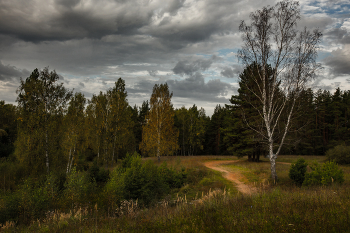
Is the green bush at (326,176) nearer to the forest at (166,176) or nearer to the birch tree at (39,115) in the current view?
the forest at (166,176)

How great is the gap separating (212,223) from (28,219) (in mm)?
12213

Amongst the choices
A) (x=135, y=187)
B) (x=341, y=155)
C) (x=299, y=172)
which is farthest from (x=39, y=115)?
(x=341, y=155)

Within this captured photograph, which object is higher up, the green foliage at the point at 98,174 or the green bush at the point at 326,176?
the green bush at the point at 326,176

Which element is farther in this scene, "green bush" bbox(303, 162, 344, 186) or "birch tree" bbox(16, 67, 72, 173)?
"birch tree" bbox(16, 67, 72, 173)

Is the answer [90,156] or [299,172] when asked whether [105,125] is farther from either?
[299,172]

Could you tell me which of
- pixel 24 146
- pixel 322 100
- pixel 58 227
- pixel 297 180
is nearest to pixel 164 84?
pixel 24 146

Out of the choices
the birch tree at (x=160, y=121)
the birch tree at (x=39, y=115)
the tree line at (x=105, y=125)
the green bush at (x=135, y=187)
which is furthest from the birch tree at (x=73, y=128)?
the green bush at (x=135, y=187)

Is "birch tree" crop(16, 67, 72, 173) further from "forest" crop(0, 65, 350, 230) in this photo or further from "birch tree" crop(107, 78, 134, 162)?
"birch tree" crop(107, 78, 134, 162)

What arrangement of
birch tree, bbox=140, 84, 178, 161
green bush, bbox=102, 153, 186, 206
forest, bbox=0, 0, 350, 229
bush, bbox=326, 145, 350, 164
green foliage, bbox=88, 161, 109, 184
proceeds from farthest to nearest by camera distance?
birch tree, bbox=140, 84, 178, 161, bush, bbox=326, 145, 350, 164, green foliage, bbox=88, 161, 109, 184, green bush, bbox=102, 153, 186, 206, forest, bbox=0, 0, 350, 229

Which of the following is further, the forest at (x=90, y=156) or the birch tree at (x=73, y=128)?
the birch tree at (x=73, y=128)

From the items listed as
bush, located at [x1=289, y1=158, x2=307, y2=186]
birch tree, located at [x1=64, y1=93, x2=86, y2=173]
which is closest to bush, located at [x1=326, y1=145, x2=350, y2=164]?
bush, located at [x1=289, y1=158, x2=307, y2=186]

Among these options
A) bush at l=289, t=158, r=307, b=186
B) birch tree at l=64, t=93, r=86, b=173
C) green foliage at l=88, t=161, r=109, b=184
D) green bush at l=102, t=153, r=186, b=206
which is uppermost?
birch tree at l=64, t=93, r=86, b=173

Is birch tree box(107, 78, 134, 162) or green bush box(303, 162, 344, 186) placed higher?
birch tree box(107, 78, 134, 162)

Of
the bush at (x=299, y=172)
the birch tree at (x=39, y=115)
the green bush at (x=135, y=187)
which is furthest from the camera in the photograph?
the birch tree at (x=39, y=115)
